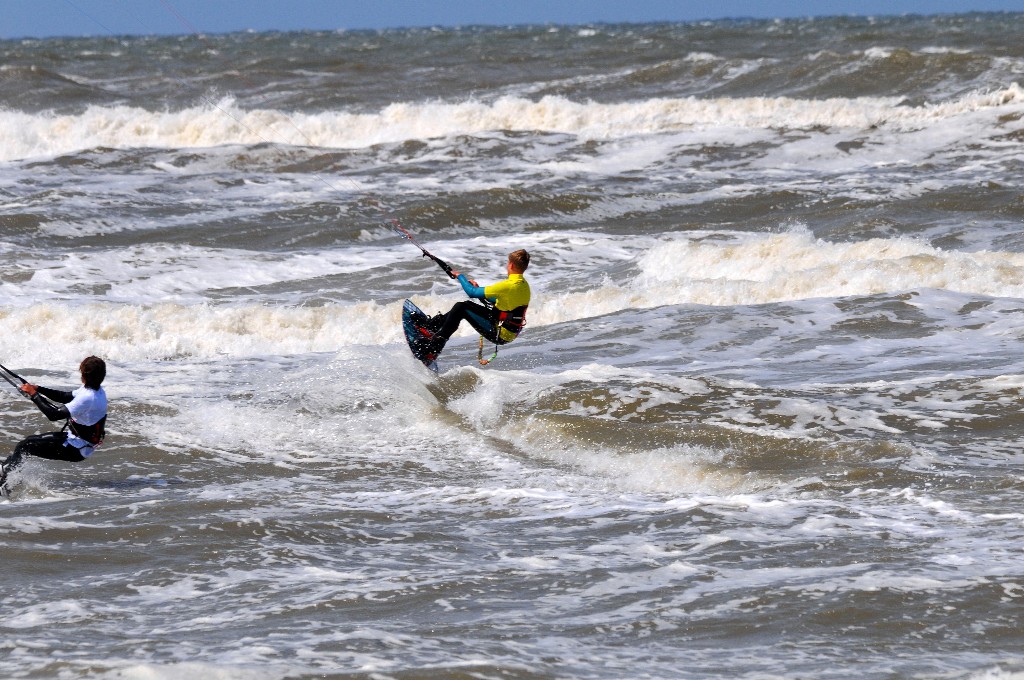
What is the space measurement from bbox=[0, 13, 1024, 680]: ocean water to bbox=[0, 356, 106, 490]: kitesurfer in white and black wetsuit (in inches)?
8.5

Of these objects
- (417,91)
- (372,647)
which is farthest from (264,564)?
(417,91)

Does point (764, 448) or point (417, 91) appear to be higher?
point (417, 91)

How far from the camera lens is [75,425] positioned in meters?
8.45

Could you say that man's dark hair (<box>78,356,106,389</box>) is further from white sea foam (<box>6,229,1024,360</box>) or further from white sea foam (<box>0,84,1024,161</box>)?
white sea foam (<box>0,84,1024,161</box>)

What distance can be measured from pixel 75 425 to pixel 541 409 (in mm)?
3562

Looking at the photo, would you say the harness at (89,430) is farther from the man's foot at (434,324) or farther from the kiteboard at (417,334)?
the man's foot at (434,324)

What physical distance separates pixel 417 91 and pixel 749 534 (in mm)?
34092

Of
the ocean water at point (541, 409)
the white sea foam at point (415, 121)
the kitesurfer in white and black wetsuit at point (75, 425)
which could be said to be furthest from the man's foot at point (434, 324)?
the white sea foam at point (415, 121)

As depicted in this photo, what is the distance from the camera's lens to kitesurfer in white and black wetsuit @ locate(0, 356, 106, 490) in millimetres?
8406

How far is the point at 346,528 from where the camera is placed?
25.8ft

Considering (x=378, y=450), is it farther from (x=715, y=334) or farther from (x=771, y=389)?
(x=715, y=334)

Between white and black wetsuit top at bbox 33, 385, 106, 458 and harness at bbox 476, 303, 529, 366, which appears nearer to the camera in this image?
white and black wetsuit top at bbox 33, 385, 106, 458

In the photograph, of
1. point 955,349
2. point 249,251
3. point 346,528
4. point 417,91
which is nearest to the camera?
point 346,528

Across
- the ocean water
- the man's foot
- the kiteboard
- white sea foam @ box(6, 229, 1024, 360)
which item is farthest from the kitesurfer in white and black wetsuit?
white sea foam @ box(6, 229, 1024, 360)
